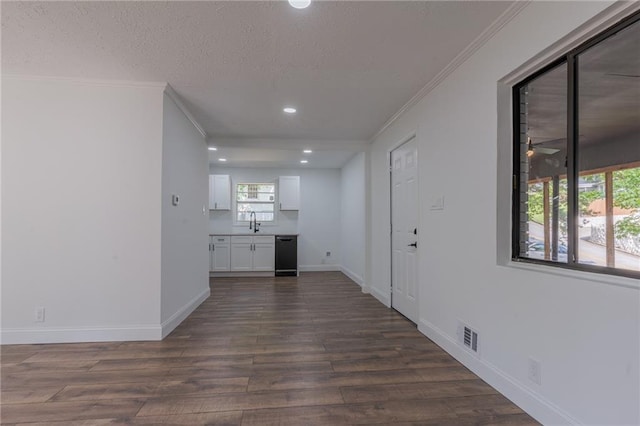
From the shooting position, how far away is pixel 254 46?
8.08 feet

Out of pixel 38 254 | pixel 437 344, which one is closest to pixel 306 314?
pixel 437 344

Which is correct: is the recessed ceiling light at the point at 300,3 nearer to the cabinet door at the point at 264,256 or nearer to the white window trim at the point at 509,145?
the white window trim at the point at 509,145

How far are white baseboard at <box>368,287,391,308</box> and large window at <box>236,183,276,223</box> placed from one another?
3.33m

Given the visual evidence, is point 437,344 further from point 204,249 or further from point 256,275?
point 256,275

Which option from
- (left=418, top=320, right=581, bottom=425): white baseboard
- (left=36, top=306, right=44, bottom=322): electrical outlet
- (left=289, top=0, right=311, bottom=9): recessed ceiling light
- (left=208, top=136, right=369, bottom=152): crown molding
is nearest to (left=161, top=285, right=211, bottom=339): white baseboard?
(left=36, top=306, right=44, bottom=322): electrical outlet

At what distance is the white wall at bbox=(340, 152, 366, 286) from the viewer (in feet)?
18.8

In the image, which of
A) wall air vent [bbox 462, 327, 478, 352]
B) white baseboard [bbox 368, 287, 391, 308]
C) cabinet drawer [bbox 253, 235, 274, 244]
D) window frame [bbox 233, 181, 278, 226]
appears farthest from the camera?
window frame [bbox 233, 181, 278, 226]

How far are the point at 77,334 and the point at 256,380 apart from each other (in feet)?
6.36

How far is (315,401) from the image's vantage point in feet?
6.75

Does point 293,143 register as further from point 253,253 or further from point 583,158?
point 583,158

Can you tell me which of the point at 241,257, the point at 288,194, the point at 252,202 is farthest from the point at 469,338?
the point at 252,202

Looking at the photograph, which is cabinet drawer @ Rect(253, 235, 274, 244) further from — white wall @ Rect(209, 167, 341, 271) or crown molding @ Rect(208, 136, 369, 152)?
crown molding @ Rect(208, 136, 369, 152)

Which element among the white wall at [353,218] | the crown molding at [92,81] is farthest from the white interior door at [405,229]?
the crown molding at [92,81]

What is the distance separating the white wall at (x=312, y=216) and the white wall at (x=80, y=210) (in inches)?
172
